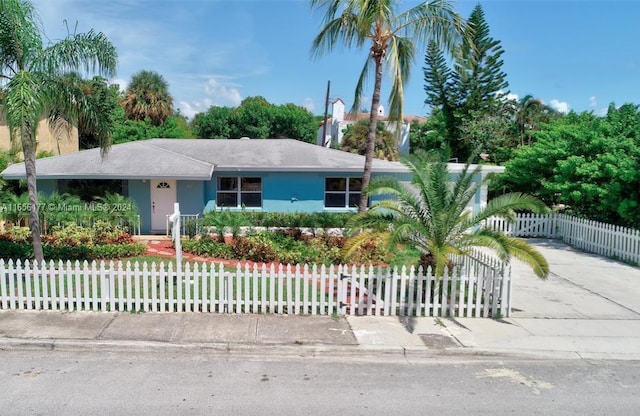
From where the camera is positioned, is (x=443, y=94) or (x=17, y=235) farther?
(x=443, y=94)

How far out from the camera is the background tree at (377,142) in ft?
123

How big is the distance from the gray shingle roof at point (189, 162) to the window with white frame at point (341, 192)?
2.75ft

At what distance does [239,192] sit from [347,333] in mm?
12392

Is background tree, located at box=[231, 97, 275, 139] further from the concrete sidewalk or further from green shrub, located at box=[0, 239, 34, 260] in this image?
the concrete sidewalk

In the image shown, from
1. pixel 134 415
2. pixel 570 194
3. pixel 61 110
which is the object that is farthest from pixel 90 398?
pixel 570 194

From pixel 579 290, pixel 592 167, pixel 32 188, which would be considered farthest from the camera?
pixel 592 167

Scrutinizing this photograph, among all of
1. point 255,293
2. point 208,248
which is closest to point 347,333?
point 255,293

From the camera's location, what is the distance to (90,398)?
5.67 m

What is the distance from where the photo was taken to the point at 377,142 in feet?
122

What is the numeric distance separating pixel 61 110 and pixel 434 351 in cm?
922

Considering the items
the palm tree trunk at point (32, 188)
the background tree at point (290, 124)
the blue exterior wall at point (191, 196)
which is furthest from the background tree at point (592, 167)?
the background tree at point (290, 124)

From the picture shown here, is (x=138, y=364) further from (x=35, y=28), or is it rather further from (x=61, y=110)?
(x=35, y=28)

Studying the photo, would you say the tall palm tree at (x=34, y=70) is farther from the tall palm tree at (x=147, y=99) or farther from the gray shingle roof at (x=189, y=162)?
the tall palm tree at (x=147, y=99)

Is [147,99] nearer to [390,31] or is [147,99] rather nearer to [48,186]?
[48,186]
